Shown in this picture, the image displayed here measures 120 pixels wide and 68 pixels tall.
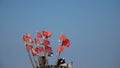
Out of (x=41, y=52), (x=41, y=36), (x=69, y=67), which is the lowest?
(x=69, y=67)

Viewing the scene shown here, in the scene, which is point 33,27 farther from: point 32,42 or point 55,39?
point 32,42

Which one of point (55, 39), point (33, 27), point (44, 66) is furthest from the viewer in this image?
point (33, 27)

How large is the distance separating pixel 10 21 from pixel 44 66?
1387 mm

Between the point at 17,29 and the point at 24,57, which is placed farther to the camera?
the point at 17,29

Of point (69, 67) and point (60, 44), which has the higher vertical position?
point (60, 44)

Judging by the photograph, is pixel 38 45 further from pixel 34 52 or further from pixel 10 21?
pixel 10 21

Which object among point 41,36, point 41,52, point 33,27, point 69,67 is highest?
point 33,27

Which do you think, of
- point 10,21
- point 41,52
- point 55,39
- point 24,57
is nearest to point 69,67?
point 41,52

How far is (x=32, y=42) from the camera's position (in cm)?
134

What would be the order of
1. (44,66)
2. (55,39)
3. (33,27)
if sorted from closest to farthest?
(44,66) → (55,39) → (33,27)

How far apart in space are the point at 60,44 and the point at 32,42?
0.61ft

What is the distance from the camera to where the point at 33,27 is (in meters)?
2.45

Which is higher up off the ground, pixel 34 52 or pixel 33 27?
pixel 33 27

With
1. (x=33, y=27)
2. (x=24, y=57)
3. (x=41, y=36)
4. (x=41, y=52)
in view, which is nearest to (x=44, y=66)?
(x=41, y=52)
